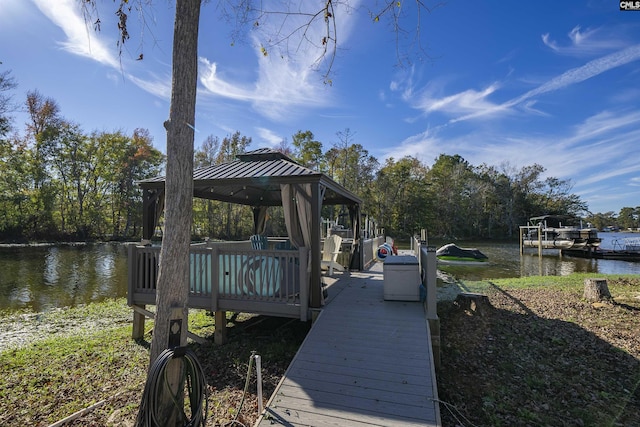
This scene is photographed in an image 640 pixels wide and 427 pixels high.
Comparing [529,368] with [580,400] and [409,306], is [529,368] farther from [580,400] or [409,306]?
[409,306]

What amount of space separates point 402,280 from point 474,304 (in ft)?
6.19

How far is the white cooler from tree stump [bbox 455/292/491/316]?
5.23ft

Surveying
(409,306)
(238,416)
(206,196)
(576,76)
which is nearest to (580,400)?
(409,306)

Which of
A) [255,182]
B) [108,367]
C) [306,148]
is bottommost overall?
[108,367]

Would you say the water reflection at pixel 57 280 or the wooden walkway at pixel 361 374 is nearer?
the wooden walkway at pixel 361 374

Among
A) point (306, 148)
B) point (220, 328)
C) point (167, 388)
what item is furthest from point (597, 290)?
point (306, 148)

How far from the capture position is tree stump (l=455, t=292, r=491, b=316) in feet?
18.7

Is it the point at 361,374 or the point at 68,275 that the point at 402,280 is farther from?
the point at 68,275

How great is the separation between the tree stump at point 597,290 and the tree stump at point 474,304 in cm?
273

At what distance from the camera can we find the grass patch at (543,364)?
2959mm

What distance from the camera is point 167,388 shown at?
2.41m

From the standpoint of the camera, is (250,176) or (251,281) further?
(250,176)

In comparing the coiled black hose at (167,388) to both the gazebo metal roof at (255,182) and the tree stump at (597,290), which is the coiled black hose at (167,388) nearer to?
the gazebo metal roof at (255,182)

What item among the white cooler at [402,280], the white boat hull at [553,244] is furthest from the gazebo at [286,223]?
the white boat hull at [553,244]
